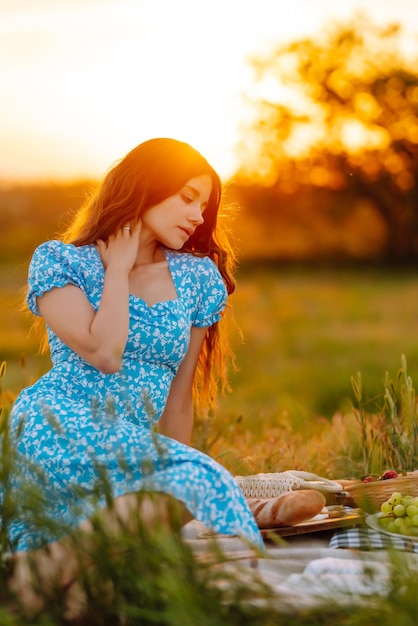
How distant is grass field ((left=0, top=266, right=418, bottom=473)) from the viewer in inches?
232

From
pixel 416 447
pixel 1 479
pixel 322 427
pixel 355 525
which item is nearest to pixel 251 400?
pixel 322 427

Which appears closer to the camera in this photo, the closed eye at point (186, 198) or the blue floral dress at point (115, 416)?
the blue floral dress at point (115, 416)

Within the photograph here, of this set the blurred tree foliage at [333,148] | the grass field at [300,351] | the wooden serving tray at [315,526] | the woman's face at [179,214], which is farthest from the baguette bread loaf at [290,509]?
the blurred tree foliage at [333,148]

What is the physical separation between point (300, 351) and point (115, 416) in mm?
15491

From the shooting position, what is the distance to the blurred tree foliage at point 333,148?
93.7 ft

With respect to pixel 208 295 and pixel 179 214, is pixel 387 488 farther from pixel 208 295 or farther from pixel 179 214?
pixel 179 214

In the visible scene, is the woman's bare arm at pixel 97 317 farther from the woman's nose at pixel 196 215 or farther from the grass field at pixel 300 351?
the grass field at pixel 300 351

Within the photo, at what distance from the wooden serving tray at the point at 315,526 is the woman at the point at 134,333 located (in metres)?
0.48

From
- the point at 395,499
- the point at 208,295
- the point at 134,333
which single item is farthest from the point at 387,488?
the point at 134,333

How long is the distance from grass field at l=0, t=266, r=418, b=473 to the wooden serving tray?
1348 millimetres

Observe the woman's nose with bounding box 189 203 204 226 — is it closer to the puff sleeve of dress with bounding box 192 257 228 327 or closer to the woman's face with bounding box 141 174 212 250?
the woman's face with bounding box 141 174 212 250

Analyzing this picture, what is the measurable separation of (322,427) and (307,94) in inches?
931

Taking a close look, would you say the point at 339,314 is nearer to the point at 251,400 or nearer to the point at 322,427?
the point at 251,400

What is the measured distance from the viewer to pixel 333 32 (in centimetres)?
2847
